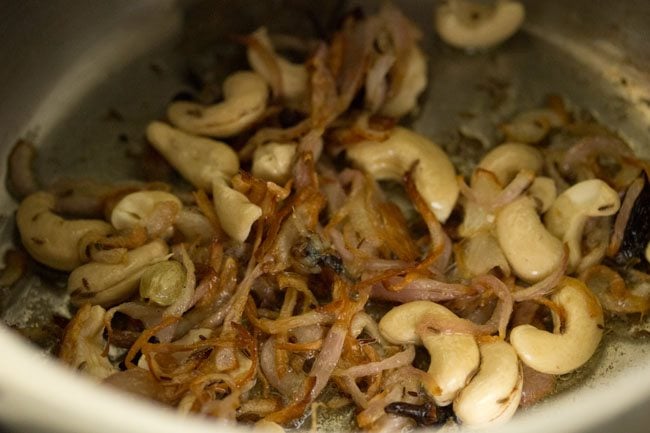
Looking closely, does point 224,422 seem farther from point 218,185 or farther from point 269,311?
point 218,185

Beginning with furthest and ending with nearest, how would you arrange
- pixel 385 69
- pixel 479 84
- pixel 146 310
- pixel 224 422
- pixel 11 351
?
pixel 479 84
pixel 385 69
pixel 146 310
pixel 224 422
pixel 11 351

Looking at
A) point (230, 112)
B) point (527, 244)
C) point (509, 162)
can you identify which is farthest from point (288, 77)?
point (527, 244)

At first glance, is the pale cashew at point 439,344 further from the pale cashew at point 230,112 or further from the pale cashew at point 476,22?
the pale cashew at point 476,22

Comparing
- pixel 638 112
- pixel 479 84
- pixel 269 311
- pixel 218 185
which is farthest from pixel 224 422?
pixel 638 112

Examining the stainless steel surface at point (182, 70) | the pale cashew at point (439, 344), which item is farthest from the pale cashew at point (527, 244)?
the stainless steel surface at point (182, 70)

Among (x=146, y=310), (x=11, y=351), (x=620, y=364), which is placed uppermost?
(x=11, y=351)

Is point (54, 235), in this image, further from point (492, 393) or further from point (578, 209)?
point (578, 209)
